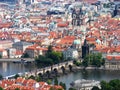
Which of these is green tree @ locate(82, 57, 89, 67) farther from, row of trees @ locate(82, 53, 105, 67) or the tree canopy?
the tree canopy

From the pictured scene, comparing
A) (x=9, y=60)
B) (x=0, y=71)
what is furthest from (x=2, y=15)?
(x=0, y=71)

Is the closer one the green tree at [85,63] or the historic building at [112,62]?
the green tree at [85,63]

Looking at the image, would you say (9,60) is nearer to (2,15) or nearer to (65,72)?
(65,72)

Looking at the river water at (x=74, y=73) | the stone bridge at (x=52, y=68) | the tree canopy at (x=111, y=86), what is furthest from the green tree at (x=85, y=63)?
the tree canopy at (x=111, y=86)

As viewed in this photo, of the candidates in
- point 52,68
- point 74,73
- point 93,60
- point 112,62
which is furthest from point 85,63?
point 52,68

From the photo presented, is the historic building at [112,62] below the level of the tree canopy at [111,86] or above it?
below

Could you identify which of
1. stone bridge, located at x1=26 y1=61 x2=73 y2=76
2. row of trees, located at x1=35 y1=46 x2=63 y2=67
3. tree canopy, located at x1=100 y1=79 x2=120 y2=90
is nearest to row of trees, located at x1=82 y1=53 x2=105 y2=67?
stone bridge, located at x1=26 y1=61 x2=73 y2=76

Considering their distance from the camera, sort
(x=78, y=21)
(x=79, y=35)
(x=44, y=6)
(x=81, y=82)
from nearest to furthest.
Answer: (x=81, y=82) → (x=79, y=35) → (x=78, y=21) → (x=44, y=6)

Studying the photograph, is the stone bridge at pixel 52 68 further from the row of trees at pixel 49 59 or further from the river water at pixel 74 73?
the river water at pixel 74 73

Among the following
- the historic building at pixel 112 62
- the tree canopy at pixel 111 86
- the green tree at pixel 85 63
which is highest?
the tree canopy at pixel 111 86
